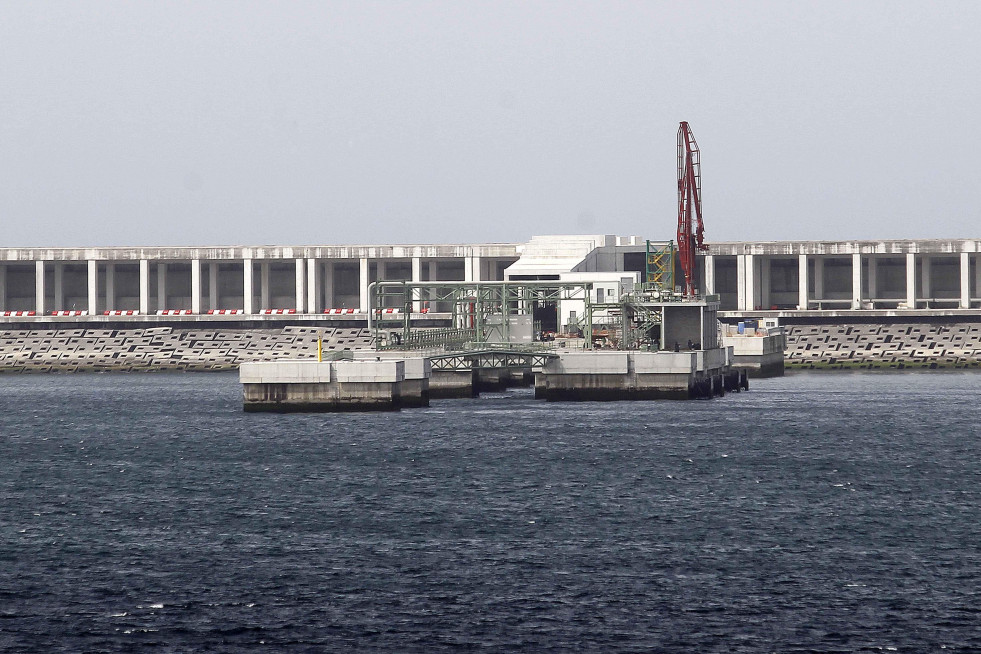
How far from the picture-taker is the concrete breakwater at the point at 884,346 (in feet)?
559

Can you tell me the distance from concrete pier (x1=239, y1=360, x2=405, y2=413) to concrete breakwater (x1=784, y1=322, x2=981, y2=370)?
85003 mm

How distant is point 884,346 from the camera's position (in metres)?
172

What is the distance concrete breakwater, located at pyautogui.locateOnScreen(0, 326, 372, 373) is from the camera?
18288 cm

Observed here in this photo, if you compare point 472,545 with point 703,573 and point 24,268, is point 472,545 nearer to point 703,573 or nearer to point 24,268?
point 703,573

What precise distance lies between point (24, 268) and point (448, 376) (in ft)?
330

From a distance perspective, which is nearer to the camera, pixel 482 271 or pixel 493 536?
pixel 493 536

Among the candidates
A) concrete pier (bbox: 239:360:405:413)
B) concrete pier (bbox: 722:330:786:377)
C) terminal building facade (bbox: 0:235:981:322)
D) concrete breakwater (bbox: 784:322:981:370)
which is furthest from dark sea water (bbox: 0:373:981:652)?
A: terminal building facade (bbox: 0:235:981:322)

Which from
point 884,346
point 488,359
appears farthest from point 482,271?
point 488,359

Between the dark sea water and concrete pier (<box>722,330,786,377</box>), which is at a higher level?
concrete pier (<box>722,330,786,377</box>)

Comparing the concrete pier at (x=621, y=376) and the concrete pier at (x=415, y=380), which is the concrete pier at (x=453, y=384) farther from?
the concrete pier at (x=415, y=380)

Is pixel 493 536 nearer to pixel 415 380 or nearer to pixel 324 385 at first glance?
pixel 324 385

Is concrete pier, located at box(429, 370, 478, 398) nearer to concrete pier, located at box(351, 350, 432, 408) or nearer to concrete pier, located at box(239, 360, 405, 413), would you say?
concrete pier, located at box(351, 350, 432, 408)

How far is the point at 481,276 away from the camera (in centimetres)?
18912

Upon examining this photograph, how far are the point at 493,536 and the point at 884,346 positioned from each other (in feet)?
427
